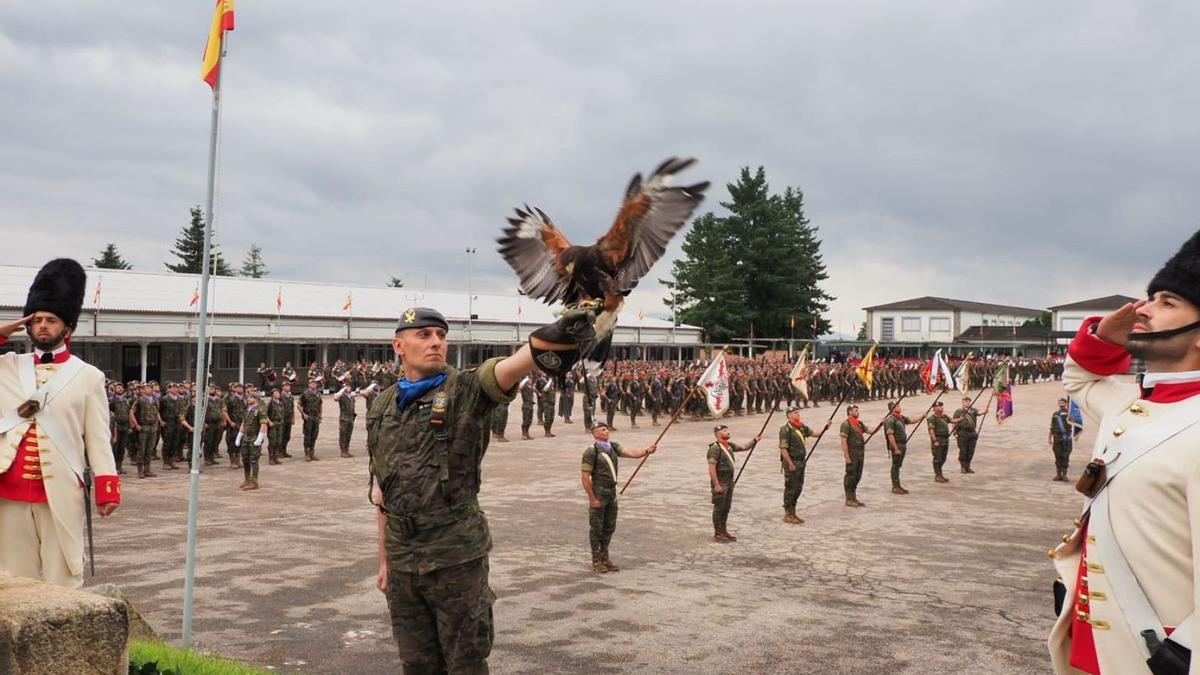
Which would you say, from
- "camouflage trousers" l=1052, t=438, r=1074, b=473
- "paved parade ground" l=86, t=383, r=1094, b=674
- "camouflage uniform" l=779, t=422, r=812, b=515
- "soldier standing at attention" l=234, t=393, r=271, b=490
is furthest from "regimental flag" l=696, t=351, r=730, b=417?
"soldier standing at attention" l=234, t=393, r=271, b=490

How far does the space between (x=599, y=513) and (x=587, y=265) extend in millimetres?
7013

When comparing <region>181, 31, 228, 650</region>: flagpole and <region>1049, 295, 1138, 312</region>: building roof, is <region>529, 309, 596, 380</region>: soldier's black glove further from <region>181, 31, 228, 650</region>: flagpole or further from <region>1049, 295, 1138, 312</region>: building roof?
<region>1049, 295, 1138, 312</region>: building roof

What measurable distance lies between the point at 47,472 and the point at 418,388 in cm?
Result: 213

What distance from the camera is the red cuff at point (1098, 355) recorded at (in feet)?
10.1

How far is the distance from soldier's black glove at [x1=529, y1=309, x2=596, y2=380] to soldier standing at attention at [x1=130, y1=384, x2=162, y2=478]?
16.7m

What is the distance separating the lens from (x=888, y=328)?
275 feet

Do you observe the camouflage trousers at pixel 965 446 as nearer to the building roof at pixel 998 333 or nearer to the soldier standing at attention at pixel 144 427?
the soldier standing at attention at pixel 144 427

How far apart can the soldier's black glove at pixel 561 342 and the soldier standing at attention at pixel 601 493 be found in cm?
745

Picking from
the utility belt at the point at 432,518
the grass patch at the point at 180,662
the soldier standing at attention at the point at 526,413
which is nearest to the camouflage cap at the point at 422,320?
the utility belt at the point at 432,518

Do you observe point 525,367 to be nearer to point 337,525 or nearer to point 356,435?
point 337,525

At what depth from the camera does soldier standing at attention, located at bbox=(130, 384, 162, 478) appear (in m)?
17.1

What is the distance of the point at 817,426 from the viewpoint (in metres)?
28.2

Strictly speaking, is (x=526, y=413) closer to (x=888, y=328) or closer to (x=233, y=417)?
(x=233, y=417)

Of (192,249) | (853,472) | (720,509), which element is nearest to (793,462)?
(853,472)
